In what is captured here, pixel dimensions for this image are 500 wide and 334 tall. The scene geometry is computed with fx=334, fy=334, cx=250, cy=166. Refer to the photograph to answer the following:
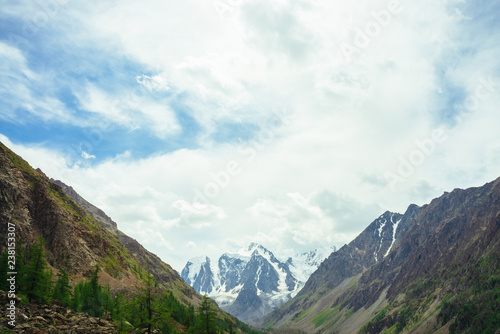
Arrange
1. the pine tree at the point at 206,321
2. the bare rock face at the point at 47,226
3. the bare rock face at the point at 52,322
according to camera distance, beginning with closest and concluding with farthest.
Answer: the bare rock face at the point at 52,322 → the pine tree at the point at 206,321 → the bare rock face at the point at 47,226

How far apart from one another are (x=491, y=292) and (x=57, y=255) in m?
227

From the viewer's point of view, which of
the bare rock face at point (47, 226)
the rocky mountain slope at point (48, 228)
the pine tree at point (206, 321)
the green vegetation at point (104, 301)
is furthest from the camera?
the bare rock face at point (47, 226)

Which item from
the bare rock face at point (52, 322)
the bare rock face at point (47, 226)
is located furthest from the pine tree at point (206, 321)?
the bare rock face at point (47, 226)

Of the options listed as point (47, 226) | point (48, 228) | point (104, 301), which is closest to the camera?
point (104, 301)

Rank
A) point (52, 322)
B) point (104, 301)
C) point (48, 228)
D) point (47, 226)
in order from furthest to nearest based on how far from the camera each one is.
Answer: point (47, 226) → point (48, 228) → point (104, 301) → point (52, 322)

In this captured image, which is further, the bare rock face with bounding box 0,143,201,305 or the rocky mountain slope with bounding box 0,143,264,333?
the bare rock face with bounding box 0,143,201,305

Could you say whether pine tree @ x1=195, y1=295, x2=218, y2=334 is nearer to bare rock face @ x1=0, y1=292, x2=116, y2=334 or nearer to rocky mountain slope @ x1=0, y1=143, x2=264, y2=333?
bare rock face @ x1=0, y1=292, x2=116, y2=334

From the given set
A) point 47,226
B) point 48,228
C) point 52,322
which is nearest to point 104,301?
point 52,322

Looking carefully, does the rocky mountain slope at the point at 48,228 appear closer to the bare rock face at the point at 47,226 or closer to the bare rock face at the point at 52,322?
the bare rock face at the point at 47,226

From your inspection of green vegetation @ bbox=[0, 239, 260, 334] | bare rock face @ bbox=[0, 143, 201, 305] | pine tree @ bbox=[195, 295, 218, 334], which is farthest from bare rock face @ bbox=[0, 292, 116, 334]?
bare rock face @ bbox=[0, 143, 201, 305]

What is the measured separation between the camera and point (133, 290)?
14350 cm

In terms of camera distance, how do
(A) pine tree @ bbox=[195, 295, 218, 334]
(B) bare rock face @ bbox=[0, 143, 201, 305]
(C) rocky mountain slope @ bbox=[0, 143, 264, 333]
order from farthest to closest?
(B) bare rock face @ bbox=[0, 143, 201, 305] → (C) rocky mountain slope @ bbox=[0, 143, 264, 333] → (A) pine tree @ bbox=[195, 295, 218, 334]

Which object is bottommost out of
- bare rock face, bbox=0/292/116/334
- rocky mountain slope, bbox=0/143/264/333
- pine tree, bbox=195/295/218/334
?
pine tree, bbox=195/295/218/334

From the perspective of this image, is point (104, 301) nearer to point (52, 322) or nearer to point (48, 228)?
point (52, 322)
